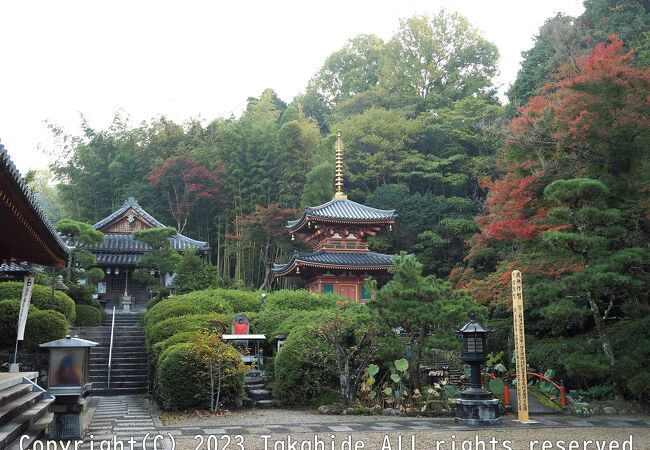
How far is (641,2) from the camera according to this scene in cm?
2842

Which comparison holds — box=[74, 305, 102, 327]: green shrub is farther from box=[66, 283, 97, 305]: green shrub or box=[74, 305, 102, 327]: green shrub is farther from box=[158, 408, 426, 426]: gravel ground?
box=[158, 408, 426, 426]: gravel ground

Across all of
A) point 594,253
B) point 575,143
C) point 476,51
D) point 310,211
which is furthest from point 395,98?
point 594,253

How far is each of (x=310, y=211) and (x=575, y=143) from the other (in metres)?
13.7

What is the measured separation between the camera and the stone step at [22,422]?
6.74m

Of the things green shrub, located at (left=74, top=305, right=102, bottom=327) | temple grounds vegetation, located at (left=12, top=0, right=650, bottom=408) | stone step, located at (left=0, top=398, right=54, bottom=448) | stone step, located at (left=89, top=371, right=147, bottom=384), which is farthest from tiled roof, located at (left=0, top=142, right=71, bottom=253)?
green shrub, located at (left=74, top=305, right=102, bottom=327)

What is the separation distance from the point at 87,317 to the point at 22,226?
590 inches

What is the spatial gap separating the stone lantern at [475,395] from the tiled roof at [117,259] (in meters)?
21.4

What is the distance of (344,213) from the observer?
28.3m

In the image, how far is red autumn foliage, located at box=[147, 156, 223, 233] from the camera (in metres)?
36.7

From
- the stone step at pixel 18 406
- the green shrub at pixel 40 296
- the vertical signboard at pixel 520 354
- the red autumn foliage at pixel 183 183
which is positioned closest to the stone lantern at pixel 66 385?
the stone step at pixel 18 406

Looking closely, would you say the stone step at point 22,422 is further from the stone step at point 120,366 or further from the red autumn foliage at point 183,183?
the red autumn foliage at point 183,183

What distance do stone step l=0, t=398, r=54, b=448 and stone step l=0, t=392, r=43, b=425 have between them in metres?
0.05

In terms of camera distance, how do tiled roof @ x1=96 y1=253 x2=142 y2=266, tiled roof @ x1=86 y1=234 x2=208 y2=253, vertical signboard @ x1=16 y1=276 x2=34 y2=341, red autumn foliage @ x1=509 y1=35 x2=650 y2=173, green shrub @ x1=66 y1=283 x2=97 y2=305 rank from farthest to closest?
tiled roof @ x1=86 y1=234 x2=208 y2=253, tiled roof @ x1=96 y1=253 x2=142 y2=266, green shrub @ x1=66 y1=283 x2=97 y2=305, vertical signboard @ x1=16 y1=276 x2=34 y2=341, red autumn foliage @ x1=509 y1=35 x2=650 y2=173

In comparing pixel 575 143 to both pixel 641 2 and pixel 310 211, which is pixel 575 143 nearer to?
pixel 310 211
